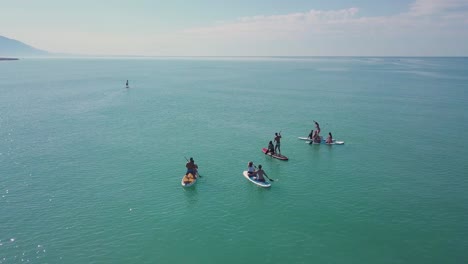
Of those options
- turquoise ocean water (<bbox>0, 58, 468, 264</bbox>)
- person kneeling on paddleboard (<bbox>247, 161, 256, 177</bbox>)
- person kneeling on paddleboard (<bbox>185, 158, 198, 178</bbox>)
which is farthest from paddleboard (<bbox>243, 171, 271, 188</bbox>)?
person kneeling on paddleboard (<bbox>185, 158, 198, 178</bbox>)

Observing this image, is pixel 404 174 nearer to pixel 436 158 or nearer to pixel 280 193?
pixel 436 158

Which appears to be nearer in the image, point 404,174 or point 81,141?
point 404,174

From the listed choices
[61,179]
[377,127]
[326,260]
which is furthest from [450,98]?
[61,179]

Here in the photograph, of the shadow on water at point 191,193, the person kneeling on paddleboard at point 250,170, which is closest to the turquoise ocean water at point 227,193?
the shadow on water at point 191,193

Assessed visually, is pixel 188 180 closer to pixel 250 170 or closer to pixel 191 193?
pixel 191 193

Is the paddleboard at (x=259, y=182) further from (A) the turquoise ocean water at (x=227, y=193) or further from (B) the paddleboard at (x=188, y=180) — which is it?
(B) the paddleboard at (x=188, y=180)

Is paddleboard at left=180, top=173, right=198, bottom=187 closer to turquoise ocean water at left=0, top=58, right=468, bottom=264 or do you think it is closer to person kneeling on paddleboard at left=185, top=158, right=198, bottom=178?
person kneeling on paddleboard at left=185, top=158, right=198, bottom=178

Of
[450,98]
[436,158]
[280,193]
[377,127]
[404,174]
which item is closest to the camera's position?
[280,193]

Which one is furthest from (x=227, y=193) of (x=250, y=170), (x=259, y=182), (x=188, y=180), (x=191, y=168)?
(x=191, y=168)
